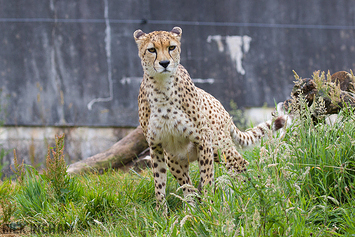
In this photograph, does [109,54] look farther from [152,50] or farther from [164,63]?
[164,63]

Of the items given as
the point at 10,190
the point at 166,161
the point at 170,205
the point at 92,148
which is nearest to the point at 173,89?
the point at 166,161

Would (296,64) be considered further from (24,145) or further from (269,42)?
(24,145)

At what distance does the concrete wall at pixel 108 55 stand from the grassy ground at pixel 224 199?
2417 mm

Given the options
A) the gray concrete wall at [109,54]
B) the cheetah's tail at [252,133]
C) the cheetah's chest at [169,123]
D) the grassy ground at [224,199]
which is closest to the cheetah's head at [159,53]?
the cheetah's chest at [169,123]

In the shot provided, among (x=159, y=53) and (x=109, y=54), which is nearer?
(x=159, y=53)

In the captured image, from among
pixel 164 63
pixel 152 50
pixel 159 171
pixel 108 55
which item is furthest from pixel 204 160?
pixel 108 55

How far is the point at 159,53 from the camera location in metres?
2.35

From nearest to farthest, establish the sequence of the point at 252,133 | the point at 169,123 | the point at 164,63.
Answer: the point at 164,63
the point at 169,123
the point at 252,133

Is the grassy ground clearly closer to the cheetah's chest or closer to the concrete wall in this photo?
the cheetah's chest

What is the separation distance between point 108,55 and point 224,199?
14.2 feet

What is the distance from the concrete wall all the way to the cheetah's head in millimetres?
3159

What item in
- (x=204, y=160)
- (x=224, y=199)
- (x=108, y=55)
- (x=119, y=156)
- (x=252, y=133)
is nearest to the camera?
(x=224, y=199)

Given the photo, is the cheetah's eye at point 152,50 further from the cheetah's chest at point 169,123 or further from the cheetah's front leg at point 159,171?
the cheetah's front leg at point 159,171

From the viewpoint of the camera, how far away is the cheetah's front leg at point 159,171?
8.45 ft
